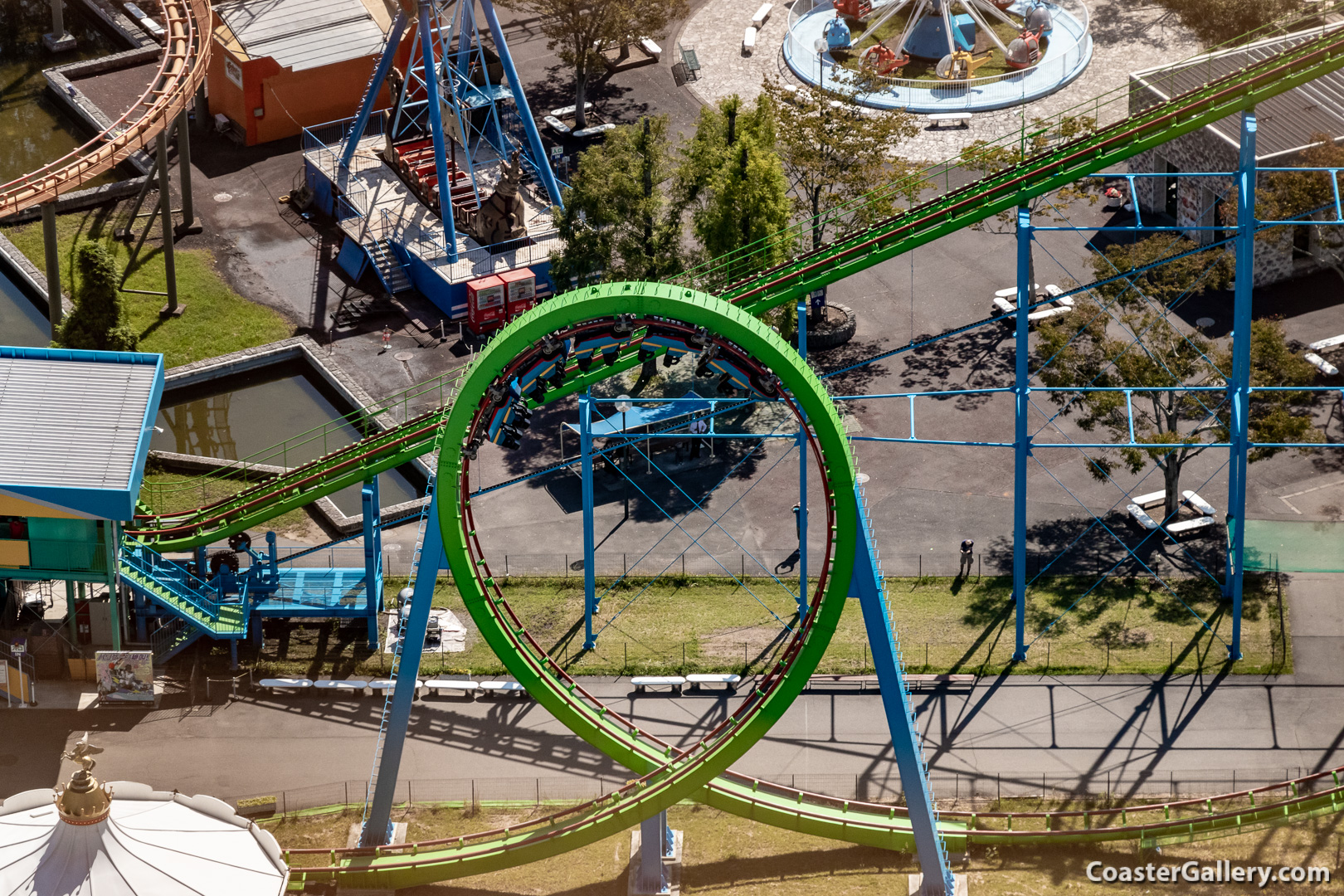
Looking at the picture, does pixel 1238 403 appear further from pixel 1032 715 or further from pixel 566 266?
pixel 566 266

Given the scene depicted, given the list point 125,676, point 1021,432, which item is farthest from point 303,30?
point 1021,432

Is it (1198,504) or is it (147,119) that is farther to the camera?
(147,119)

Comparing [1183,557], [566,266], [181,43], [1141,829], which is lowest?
[1141,829]

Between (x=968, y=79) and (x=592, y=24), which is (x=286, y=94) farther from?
(x=968, y=79)

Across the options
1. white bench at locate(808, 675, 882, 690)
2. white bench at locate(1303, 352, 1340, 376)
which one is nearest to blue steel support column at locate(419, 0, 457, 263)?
white bench at locate(808, 675, 882, 690)

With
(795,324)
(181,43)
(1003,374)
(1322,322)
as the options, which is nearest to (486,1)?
(181,43)

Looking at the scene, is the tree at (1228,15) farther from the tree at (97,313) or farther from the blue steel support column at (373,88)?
the tree at (97,313)
